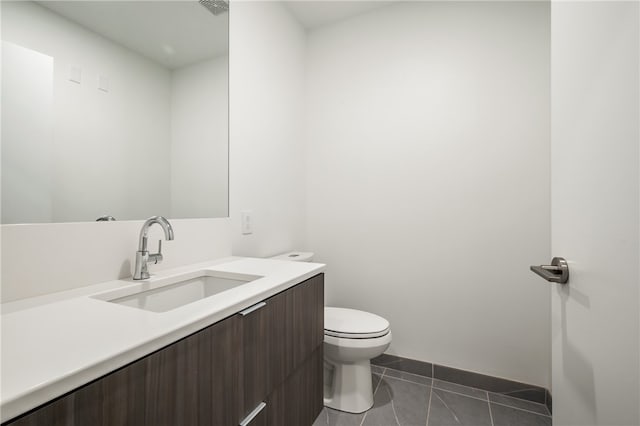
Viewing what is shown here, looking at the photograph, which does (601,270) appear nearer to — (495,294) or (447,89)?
(495,294)

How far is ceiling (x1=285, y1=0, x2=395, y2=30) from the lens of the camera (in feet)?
6.37

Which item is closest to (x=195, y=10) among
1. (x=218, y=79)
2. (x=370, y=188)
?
(x=218, y=79)

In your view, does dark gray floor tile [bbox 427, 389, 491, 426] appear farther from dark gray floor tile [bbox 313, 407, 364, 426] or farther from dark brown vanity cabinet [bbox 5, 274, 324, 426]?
dark brown vanity cabinet [bbox 5, 274, 324, 426]

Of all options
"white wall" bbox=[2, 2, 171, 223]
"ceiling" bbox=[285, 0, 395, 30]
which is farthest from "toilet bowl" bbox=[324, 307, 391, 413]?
"ceiling" bbox=[285, 0, 395, 30]

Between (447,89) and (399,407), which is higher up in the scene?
(447,89)

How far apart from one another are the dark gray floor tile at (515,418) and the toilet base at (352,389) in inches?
25.6

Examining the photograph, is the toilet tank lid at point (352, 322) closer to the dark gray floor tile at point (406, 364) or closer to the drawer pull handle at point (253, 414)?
the dark gray floor tile at point (406, 364)

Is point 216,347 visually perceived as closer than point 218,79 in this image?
Yes

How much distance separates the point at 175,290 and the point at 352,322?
0.95 meters

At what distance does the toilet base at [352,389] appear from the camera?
1.51 metres

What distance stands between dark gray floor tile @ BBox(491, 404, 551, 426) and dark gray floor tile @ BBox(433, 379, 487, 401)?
11 centimetres

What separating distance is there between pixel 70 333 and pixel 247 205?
1124 millimetres

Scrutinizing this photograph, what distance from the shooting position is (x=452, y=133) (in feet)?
5.87

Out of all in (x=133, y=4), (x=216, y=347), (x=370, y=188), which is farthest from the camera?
(x=370, y=188)
